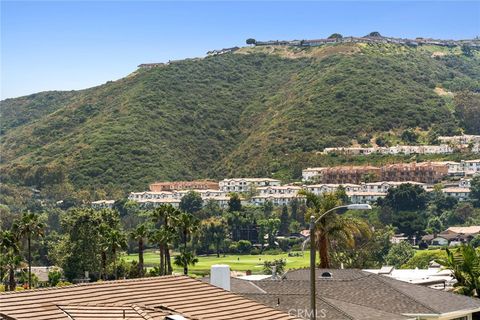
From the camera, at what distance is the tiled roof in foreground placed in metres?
23.2

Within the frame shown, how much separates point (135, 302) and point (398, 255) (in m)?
139

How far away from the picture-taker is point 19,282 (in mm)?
121625

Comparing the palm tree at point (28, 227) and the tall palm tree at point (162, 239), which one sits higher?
the palm tree at point (28, 227)

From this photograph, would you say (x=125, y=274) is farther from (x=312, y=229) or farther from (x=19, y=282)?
(x=312, y=229)

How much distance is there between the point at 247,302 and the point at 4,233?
68.0 m

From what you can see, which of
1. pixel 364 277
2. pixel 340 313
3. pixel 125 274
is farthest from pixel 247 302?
pixel 125 274

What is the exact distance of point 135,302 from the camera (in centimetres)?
2505

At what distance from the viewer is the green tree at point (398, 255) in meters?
156

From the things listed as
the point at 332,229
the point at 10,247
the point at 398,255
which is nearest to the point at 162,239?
the point at 10,247

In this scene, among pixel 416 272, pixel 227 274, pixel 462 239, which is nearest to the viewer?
pixel 227 274

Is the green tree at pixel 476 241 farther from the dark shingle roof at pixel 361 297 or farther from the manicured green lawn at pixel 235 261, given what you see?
the dark shingle roof at pixel 361 297

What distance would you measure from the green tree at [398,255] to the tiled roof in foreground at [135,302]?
125956 mm

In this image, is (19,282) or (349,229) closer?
(349,229)

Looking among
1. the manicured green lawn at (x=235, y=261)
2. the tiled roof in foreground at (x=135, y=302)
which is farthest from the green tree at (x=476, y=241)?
the tiled roof in foreground at (x=135, y=302)
